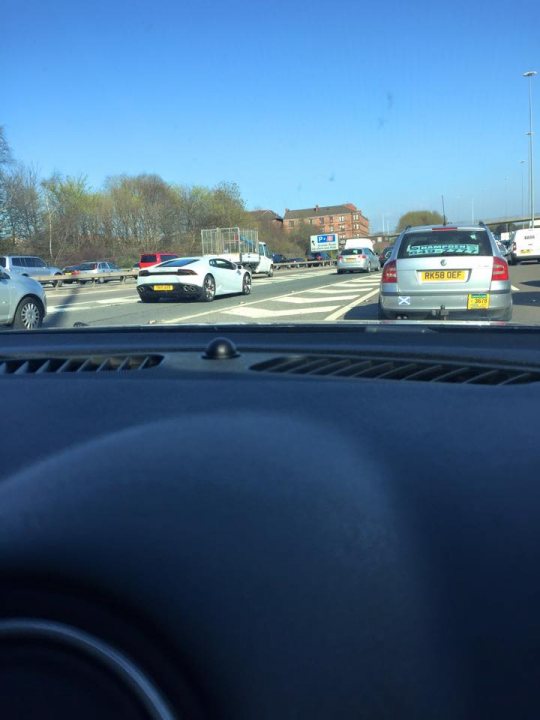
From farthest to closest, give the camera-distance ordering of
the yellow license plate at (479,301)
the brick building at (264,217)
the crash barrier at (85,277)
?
the brick building at (264,217), the crash barrier at (85,277), the yellow license plate at (479,301)

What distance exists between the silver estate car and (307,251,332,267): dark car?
52.0 meters

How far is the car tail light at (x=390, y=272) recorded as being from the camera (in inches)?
358

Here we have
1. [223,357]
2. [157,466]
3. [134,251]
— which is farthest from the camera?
[134,251]

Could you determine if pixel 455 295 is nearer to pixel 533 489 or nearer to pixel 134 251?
pixel 533 489

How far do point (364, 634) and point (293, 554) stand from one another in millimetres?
182

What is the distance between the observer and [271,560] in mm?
1173

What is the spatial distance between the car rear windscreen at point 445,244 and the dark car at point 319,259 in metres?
52.0

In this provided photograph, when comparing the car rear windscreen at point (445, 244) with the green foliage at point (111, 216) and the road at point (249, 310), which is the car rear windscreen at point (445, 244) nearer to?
the road at point (249, 310)

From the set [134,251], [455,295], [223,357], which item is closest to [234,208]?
[134,251]

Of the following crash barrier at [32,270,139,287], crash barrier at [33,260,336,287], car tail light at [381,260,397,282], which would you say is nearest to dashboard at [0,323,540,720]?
car tail light at [381,260,397,282]

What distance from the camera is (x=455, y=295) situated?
8766mm

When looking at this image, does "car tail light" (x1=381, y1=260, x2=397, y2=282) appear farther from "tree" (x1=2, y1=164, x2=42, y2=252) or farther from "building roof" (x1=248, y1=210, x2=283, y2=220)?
"building roof" (x1=248, y1=210, x2=283, y2=220)

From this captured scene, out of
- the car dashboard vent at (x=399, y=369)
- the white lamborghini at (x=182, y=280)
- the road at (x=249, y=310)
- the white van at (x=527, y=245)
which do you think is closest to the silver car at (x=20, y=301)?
the road at (x=249, y=310)

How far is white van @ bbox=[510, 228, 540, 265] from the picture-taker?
3447 centimetres
